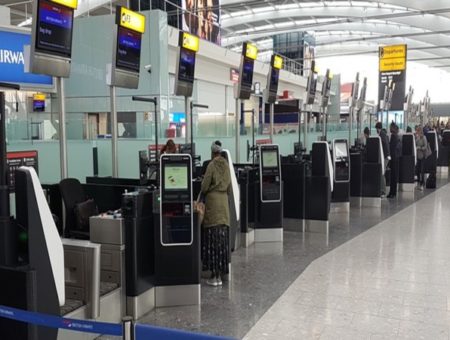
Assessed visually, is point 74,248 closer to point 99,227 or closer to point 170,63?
point 99,227

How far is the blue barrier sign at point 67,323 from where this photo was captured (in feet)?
A: 6.56

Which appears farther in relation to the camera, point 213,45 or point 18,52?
point 213,45

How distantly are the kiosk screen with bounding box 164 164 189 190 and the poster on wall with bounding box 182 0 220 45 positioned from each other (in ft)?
37.2

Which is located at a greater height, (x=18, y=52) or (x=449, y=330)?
(x=18, y=52)

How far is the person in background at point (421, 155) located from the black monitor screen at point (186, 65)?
792 cm

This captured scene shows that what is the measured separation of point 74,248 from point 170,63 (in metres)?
11.8

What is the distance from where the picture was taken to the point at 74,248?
3.58m

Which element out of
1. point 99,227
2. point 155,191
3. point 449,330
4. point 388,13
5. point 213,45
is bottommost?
point 449,330

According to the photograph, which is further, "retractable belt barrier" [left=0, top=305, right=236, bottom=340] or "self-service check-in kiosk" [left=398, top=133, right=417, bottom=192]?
"self-service check-in kiosk" [left=398, top=133, right=417, bottom=192]

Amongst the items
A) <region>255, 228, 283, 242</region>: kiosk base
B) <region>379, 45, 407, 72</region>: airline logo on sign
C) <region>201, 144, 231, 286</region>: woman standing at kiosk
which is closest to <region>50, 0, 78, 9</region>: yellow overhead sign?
<region>201, 144, 231, 286</region>: woman standing at kiosk

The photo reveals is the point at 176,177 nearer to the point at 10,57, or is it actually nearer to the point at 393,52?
the point at 10,57

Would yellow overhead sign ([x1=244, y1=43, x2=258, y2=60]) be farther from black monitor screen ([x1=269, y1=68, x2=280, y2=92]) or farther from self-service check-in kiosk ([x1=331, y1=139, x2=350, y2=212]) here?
self-service check-in kiosk ([x1=331, y1=139, x2=350, y2=212])

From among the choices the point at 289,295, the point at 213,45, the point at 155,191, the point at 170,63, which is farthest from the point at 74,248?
the point at 213,45

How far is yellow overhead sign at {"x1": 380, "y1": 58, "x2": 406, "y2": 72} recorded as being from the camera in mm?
18875
